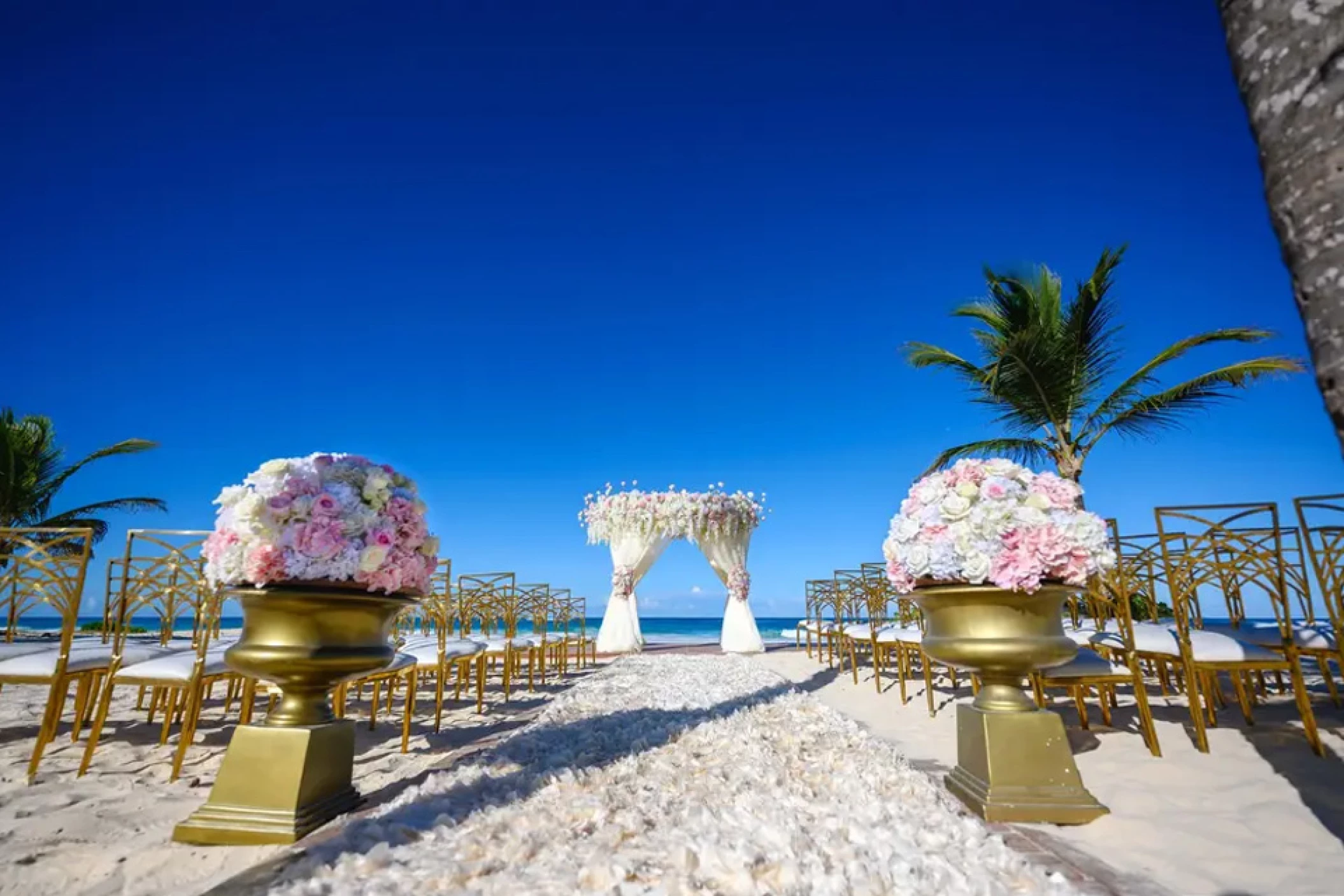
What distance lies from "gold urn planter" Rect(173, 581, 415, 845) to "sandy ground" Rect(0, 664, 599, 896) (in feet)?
0.31

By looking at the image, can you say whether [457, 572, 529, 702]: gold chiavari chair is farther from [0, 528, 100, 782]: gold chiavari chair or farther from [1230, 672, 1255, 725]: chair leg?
[1230, 672, 1255, 725]: chair leg

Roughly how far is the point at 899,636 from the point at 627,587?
31.8ft

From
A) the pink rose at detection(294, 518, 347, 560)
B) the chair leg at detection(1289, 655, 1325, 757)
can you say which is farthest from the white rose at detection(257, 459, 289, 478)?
the chair leg at detection(1289, 655, 1325, 757)

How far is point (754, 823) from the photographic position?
2.16 m

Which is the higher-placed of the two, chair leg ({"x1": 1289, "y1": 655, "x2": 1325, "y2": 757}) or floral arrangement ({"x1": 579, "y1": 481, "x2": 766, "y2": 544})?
floral arrangement ({"x1": 579, "y1": 481, "x2": 766, "y2": 544})

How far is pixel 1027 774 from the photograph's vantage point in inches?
92.3

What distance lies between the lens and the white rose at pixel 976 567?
95.7 inches

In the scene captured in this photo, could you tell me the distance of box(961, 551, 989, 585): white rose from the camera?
7.97 ft

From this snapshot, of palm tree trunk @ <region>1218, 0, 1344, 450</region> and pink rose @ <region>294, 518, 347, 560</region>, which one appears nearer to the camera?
palm tree trunk @ <region>1218, 0, 1344, 450</region>

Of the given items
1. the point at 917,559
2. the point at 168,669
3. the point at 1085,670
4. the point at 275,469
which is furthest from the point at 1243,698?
the point at 168,669

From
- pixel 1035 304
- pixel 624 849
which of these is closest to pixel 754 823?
pixel 624 849

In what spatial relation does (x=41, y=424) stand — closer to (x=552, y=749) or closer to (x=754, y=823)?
(x=552, y=749)

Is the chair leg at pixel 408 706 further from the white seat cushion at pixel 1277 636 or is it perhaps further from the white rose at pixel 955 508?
the white seat cushion at pixel 1277 636

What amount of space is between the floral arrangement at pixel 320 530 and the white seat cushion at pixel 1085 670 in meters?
3.35
